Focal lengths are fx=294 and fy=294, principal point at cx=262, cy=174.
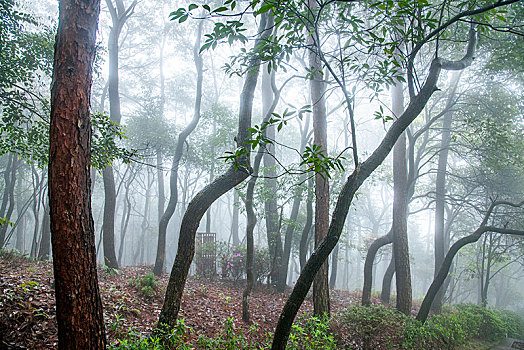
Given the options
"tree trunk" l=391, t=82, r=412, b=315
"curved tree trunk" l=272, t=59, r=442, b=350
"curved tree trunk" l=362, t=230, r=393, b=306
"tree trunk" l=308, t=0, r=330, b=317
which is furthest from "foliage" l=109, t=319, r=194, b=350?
"curved tree trunk" l=362, t=230, r=393, b=306

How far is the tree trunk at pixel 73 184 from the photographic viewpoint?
2.35 m

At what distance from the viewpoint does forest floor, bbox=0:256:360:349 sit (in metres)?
3.30

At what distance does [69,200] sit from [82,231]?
0.28m

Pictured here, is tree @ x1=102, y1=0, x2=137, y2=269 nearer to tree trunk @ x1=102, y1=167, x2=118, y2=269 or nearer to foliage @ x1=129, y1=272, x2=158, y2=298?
tree trunk @ x1=102, y1=167, x2=118, y2=269

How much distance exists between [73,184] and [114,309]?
317cm

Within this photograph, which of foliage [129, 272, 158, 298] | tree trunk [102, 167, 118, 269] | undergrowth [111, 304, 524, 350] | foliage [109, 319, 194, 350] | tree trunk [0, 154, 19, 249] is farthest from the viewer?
tree trunk [0, 154, 19, 249]

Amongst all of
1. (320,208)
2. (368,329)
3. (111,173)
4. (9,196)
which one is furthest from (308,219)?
(9,196)

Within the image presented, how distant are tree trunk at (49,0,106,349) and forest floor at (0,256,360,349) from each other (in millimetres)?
1370

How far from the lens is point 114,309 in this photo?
4.71m

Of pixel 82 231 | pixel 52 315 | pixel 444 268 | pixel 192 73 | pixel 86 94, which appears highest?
pixel 192 73

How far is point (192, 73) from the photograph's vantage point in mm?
20578

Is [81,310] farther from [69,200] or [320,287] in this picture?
[320,287]

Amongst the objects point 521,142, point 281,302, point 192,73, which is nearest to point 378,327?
point 281,302

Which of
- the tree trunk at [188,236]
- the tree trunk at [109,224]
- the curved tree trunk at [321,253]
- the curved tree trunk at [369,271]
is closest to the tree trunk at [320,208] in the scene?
the tree trunk at [188,236]
